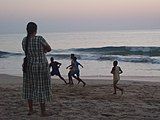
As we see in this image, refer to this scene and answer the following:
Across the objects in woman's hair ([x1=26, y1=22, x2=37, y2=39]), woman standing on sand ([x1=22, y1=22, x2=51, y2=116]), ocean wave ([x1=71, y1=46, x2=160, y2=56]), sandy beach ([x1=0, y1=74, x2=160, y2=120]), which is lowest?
sandy beach ([x1=0, y1=74, x2=160, y2=120])

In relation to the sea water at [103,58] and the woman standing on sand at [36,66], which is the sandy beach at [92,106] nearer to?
the woman standing on sand at [36,66]

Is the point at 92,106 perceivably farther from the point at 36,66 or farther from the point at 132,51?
the point at 132,51

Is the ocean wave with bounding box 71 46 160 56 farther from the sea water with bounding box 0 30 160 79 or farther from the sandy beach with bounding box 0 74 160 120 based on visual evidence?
Result: the sandy beach with bounding box 0 74 160 120

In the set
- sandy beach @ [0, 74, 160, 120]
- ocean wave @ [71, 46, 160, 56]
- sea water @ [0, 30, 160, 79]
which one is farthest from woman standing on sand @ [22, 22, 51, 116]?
ocean wave @ [71, 46, 160, 56]

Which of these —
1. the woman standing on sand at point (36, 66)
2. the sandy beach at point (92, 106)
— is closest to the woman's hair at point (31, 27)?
the woman standing on sand at point (36, 66)

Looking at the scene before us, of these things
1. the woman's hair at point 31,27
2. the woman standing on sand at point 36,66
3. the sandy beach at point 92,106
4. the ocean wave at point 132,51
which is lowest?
the sandy beach at point 92,106

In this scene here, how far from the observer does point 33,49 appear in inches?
276

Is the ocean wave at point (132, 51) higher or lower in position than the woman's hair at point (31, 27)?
higher

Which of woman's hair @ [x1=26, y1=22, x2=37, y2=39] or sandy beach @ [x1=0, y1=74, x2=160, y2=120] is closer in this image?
woman's hair @ [x1=26, y1=22, x2=37, y2=39]

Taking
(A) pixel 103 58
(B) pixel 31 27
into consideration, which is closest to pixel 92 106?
(B) pixel 31 27

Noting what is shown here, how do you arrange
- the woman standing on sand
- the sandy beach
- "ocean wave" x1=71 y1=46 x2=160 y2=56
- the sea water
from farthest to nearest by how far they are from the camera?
"ocean wave" x1=71 y1=46 x2=160 y2=56, the sea water, the sandy beach, the woman standing on sand

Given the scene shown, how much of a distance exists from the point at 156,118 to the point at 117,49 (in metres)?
41.8

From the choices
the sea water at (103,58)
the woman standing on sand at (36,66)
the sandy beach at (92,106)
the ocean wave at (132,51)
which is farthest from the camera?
the ocean wave at (132,51)

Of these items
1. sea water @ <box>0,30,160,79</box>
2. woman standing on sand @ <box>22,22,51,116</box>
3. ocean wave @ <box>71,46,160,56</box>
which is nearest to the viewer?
woman standing on sand @ <box>22,22,51,116</box>
